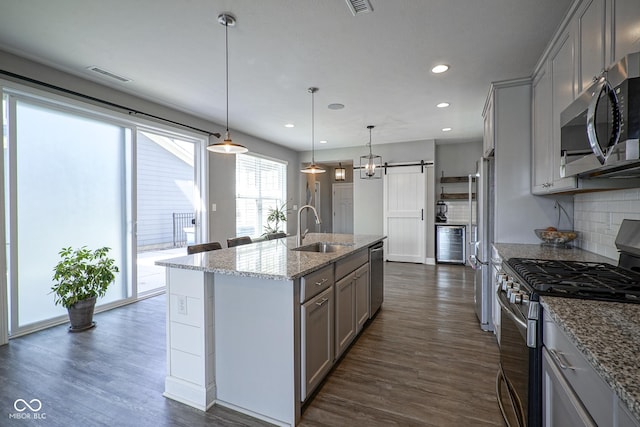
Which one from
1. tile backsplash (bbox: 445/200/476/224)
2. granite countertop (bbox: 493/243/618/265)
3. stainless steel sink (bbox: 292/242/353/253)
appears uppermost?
tile backsplash (bbox: 445/200/476/224)

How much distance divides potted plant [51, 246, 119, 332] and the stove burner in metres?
3.77

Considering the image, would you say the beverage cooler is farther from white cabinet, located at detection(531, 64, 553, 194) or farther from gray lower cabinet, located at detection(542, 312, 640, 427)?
gray lower cabinet, located at detection(542, 312, 640, 427)

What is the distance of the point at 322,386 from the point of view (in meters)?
2.10

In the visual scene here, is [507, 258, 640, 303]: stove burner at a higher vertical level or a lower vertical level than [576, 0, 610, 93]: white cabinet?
lower

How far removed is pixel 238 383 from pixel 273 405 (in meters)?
0.26

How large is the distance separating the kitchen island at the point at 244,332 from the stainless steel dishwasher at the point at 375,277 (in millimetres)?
1153

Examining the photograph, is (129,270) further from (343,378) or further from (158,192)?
(343,378)

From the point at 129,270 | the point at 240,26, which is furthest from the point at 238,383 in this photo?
the point at 129,270

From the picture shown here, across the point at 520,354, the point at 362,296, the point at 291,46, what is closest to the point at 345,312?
the point at 362,296

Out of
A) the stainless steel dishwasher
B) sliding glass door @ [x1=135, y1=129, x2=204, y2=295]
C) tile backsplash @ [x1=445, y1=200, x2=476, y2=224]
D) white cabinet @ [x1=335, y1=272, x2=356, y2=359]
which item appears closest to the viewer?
white cabinet @ [x1=335, y1=272, x2=356, y2=359]

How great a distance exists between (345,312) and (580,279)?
152 centimetres

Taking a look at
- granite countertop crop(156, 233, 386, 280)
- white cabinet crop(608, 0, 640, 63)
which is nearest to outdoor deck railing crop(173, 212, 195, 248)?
granite countertop crop(156, 233, 386, 280)

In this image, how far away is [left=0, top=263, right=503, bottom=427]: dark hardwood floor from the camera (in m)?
1.79

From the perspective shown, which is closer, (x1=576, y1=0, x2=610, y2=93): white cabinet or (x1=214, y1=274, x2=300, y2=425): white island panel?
(x1=576, y1=0, x2=610, y2=93): white cabinet
